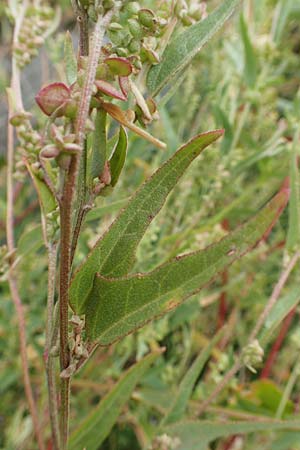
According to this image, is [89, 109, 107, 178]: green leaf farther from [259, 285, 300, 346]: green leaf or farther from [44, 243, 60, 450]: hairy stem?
[259, 285, 300, 346]: green leaf

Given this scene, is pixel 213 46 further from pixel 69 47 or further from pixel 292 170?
pixel 69 47

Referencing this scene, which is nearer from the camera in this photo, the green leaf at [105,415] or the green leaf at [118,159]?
the green leaf at [118,159]

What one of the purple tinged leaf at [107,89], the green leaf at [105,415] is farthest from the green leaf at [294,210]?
the purple tinged leaf at [107,89]

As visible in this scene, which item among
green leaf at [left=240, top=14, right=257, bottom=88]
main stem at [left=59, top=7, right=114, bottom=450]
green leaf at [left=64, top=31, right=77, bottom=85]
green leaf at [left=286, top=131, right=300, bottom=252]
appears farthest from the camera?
green leaf at [left=240, top=14, right=257, bottom=88]

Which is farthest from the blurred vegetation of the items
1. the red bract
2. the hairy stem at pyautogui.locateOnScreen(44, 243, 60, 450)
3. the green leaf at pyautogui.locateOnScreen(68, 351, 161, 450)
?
the red bract

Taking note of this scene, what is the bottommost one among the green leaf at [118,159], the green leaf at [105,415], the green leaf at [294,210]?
the green leaf at [105,415]

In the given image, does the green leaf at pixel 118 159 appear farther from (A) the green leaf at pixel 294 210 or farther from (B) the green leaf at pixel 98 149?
(A) the green leaf at pixel 294 210

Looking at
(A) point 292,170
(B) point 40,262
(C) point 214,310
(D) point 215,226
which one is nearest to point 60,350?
(A) point 292,170
